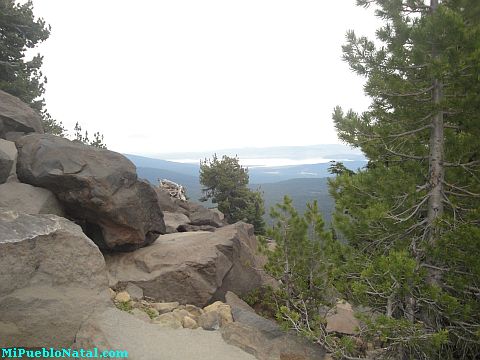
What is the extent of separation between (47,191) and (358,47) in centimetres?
990

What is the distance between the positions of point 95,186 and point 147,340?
575cm

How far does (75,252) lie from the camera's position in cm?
777

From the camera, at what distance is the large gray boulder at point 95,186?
1119 centimetres

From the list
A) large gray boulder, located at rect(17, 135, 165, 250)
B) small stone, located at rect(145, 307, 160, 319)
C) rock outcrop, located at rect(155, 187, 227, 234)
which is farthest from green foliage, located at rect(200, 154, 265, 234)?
small stone, located at rect(145, 307, 160, 319)

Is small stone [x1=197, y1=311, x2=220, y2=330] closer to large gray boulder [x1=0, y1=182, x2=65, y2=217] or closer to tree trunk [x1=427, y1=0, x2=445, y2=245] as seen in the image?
tree trunk [x1=427, y1=0, x2=445, y2=245]

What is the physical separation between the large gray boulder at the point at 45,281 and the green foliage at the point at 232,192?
24.0m

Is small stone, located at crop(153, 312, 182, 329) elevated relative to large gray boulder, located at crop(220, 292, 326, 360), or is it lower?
elevated

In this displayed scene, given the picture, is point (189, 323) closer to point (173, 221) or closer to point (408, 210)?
point (408, 210)

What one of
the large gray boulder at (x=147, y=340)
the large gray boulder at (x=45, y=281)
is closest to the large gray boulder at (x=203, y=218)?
the large gray boulder at (x=45, y=281)

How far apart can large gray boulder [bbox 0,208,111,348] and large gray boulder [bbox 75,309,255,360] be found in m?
0.34

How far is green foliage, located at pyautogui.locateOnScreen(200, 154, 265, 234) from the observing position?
105ft

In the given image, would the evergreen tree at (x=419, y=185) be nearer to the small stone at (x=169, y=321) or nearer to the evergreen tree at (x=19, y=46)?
the small stone at (x=169, y=321)

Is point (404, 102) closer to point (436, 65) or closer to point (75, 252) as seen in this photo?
point (436, 65)

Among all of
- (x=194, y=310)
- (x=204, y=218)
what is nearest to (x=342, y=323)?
(x=194, y=310)
